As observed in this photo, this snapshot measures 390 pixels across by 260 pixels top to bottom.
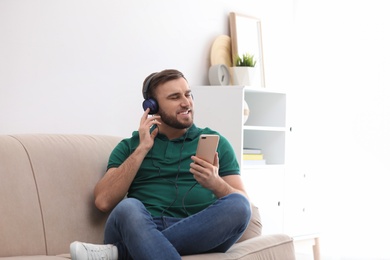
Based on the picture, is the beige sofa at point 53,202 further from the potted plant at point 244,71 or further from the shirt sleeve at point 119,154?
the potted plant at point 244,71

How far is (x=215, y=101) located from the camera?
4199mm

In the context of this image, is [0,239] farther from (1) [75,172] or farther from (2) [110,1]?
→ (2) [110,1]

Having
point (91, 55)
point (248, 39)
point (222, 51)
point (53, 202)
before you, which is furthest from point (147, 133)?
point (248, 39)

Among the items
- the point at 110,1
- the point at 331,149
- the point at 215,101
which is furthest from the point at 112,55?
the point at 331,149

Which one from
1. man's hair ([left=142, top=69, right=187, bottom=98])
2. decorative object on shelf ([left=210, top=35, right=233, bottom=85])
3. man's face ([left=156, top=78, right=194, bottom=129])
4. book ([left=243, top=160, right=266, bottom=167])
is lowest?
book ([left=243, top=160, right=266, bottom=167])

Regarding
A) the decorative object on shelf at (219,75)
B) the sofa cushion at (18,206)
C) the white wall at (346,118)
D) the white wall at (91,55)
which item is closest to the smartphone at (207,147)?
the sofa cushion at (18,206)

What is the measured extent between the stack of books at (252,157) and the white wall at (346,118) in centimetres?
48

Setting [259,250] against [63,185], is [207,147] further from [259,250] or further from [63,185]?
[63,185]

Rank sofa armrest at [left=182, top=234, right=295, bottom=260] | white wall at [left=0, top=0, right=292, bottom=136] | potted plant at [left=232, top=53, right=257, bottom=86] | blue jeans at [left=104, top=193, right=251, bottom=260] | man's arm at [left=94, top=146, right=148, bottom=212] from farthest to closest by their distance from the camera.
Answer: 1. potted plant at [left=232, top=53, right=257, bottom=86]
2. white wall at [left=0, top=0, right=292, bottom=136]
3. man's arm at [left=94, top=146, right=148, bottom=212]
4. sofa armrest at [left=182, top=234, right=295, bottom=260]
5. blue jeans at [left=104, top=193, right=251, bottom=260]

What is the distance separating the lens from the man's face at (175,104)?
9.71 ft

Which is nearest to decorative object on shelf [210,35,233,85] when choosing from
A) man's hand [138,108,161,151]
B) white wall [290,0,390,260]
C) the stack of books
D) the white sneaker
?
the stack of books

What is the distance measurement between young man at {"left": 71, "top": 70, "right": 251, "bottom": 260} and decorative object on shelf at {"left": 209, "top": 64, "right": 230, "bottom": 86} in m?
1.35

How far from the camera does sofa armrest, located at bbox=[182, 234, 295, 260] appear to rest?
2545 mm

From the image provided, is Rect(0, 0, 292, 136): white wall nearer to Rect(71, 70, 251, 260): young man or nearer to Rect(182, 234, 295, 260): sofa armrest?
Rect(71, 70, 251, 260): young man
